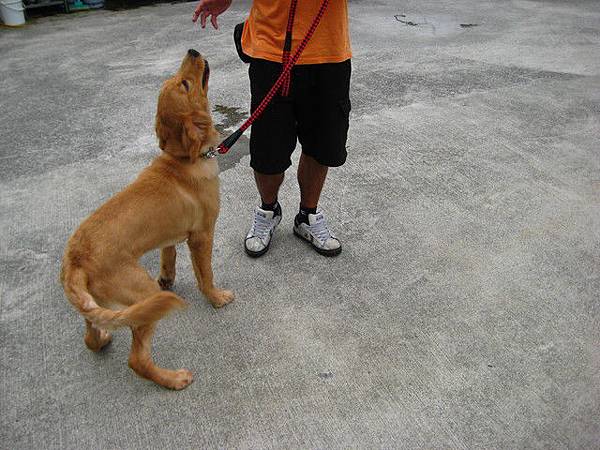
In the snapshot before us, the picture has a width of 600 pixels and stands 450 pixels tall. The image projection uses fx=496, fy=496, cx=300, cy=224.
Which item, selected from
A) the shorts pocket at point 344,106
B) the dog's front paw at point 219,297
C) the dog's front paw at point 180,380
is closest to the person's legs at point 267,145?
the shorts pocket at point 344,106

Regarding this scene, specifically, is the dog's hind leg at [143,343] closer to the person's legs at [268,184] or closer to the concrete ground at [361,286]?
the concrete ground at [361,286]

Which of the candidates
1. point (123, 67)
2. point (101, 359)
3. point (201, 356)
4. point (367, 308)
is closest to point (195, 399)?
point (201, 356)

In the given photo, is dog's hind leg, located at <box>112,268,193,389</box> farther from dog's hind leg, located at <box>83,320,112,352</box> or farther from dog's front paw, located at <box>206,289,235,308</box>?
dog's front paw, located at <box>206,289,235,308</box>

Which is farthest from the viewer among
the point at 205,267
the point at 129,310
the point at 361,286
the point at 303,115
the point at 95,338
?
the point at 361,286

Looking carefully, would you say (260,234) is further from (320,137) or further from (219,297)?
(320,137)

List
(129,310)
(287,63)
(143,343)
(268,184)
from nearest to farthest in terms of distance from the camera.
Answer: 1. (129,310)
2. (143,343)
3. (287,63)
4. (268,184)

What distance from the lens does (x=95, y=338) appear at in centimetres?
201

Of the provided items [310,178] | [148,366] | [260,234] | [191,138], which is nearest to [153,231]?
[191,138]

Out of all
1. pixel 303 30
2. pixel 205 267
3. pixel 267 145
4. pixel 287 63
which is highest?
pixel 303 30

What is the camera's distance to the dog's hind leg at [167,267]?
7.64ft

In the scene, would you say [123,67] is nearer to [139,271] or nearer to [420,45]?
[420,45]

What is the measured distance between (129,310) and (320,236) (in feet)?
4.32

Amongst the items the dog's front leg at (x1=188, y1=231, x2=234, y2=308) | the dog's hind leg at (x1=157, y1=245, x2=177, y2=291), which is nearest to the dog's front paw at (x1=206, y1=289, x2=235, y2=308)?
the dog's front leg at (x1=188, y1=231, x2=234, y2=308)

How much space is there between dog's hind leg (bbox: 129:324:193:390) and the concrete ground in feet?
0.16
